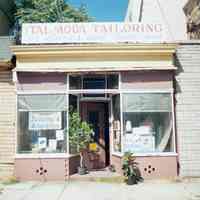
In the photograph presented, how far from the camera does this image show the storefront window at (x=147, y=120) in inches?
421

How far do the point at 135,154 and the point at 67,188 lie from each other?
2518mm

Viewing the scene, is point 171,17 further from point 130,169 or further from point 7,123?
point 7,123

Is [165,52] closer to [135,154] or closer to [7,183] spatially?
[135,154]

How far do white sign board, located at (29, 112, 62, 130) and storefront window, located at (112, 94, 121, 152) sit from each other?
6.53ft

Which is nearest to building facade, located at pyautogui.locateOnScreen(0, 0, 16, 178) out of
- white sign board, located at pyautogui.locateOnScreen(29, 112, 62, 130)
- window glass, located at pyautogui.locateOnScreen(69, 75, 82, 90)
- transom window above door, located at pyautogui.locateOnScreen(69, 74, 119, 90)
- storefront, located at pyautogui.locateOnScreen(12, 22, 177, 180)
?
storefront, located at pyautogui.locateOnScreen(12, 22, 177, 180)

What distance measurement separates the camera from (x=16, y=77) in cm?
1071

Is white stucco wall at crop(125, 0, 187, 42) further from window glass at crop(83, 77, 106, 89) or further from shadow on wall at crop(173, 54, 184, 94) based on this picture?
window glass at crop(83, 77, 106, 89)

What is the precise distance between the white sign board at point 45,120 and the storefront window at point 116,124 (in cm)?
199

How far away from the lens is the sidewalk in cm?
824

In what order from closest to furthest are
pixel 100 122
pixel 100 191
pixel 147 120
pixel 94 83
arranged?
1. pixel 100 191
2. pixel 147 120
3. pixel 94 83
4. pixel 100 122

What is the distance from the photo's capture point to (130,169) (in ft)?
31.9

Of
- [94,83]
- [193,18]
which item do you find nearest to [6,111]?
[94,83]

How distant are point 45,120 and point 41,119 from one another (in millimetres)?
138

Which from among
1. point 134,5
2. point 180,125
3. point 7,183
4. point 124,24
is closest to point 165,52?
point 124,24
